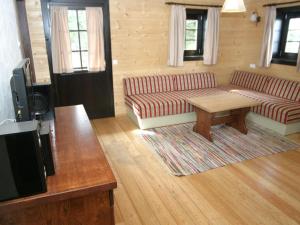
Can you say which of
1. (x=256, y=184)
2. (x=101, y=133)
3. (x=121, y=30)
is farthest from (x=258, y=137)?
(x=121, y=30)

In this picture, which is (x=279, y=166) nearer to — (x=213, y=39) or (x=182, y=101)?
(x=182, y=101)

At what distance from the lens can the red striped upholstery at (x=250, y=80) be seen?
4703 millimetres

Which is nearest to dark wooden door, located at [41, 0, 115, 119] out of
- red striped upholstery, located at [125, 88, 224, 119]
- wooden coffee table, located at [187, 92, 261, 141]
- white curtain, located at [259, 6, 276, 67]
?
red striped upholstery, located at [125, 88, 224, 119]

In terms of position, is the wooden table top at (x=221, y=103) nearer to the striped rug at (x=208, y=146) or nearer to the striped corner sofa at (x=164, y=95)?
the striped corner sofa at (x=164, y=95)

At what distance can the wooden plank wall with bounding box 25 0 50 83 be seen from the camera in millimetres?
3703

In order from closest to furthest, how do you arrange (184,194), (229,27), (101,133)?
(184,194)
(101,133)
(229,27)

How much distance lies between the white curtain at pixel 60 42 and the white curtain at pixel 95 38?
0.35 meters

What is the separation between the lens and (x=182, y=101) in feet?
13.4

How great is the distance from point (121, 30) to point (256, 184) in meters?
3.33

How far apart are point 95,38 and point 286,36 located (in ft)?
11.9

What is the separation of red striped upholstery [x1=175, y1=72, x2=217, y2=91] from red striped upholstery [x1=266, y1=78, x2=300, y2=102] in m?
1.10

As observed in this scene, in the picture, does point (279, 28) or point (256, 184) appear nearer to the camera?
point (256, 184)

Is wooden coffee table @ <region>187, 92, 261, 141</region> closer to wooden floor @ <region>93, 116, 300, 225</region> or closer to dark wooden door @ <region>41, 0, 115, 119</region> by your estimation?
wooden floor @ <region>93, 116, 300, 225</region>

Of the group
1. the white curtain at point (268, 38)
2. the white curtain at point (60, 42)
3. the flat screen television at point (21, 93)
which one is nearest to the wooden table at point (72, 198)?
the flat screen television at point (21, 93)
